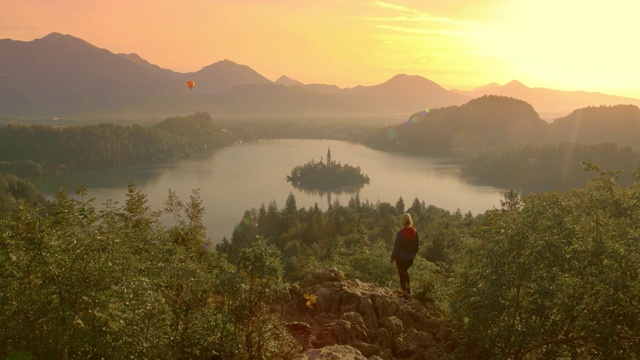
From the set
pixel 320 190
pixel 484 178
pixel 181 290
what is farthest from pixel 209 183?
pixel 181 290

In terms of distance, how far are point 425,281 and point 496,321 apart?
5.48 metres

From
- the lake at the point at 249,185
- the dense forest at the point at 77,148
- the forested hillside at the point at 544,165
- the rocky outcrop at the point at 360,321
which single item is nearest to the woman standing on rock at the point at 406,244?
the rocky outcrop at the point at 360,321

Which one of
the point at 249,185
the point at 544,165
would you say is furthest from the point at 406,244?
the point at 544,165

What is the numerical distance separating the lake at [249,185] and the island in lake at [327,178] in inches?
123

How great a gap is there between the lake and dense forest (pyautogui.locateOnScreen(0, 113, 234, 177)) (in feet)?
27.0

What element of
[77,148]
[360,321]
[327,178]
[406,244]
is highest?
[406,244]

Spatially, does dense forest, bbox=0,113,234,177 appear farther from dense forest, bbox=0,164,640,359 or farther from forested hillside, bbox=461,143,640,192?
dense forest, bbox=0,164,640,359

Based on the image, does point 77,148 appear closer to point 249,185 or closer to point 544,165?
point 249,185

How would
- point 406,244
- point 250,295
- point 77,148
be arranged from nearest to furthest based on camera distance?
point 250,295 → point 406,244 → point 77,148

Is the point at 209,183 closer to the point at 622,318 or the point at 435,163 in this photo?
the point at 435,163

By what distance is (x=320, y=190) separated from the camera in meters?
125

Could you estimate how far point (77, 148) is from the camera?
499ft

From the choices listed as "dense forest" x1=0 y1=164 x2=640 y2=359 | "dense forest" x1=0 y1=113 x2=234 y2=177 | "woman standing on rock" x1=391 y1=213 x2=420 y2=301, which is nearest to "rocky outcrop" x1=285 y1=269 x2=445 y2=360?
"woman standing on rock" x1=391 y1=213 x2=420 y2=301

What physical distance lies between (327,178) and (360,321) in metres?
123
